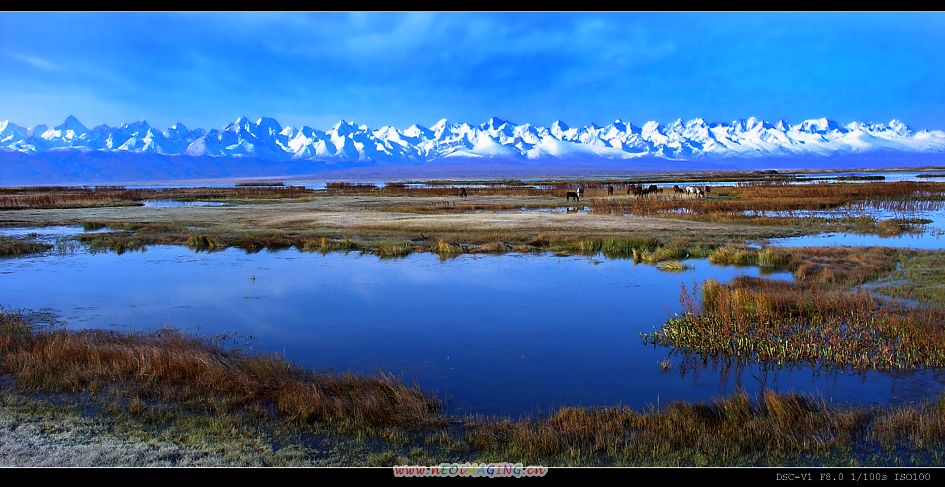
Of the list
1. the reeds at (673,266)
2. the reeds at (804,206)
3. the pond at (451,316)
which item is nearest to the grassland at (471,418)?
the pond at (451,316)

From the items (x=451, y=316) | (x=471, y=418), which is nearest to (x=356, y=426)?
(x=471, y=418)

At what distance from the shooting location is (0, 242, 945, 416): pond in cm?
1154

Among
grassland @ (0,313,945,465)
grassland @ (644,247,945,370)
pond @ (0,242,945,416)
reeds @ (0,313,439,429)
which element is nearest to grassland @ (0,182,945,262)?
pond @ (0,242,945,416)

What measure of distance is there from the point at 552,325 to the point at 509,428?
282 inches

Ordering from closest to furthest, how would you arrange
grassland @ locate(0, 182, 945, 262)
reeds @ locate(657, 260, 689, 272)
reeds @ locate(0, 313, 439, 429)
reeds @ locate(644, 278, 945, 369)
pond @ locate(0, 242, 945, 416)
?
reeds @ locate(0, 313, 439, 429) < pond @ locate(0, 242, 945, 416) < reeds @ locate(644, 278, 945, 369) < reeds @ locate(657, 260, 689, 272) < grassland @ locate(0, 182, 945, 262)

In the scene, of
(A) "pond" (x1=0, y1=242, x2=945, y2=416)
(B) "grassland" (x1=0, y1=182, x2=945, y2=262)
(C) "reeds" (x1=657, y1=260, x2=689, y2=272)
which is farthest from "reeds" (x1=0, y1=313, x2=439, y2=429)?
(B) "grassland" (x1=0, y1=182, x2=945, y2=262)

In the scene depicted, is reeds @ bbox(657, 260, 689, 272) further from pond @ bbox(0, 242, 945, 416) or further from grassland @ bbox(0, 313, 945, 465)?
grassland @ bbox(0, 313, 945, 465)

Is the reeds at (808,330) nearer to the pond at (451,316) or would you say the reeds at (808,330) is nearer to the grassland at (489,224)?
the pond at (451,316)

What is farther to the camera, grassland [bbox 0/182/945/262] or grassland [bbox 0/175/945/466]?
grassland [bbox 0/182/945/262]

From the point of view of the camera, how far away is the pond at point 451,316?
37.9 ft

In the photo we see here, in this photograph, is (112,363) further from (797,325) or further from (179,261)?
(179,261)

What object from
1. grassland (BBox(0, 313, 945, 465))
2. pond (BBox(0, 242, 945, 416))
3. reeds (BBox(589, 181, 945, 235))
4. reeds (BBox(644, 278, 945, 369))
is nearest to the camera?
grassland (BBox(0, 313, 945, 465))

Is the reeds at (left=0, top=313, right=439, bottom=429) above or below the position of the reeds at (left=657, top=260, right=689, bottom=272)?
above
